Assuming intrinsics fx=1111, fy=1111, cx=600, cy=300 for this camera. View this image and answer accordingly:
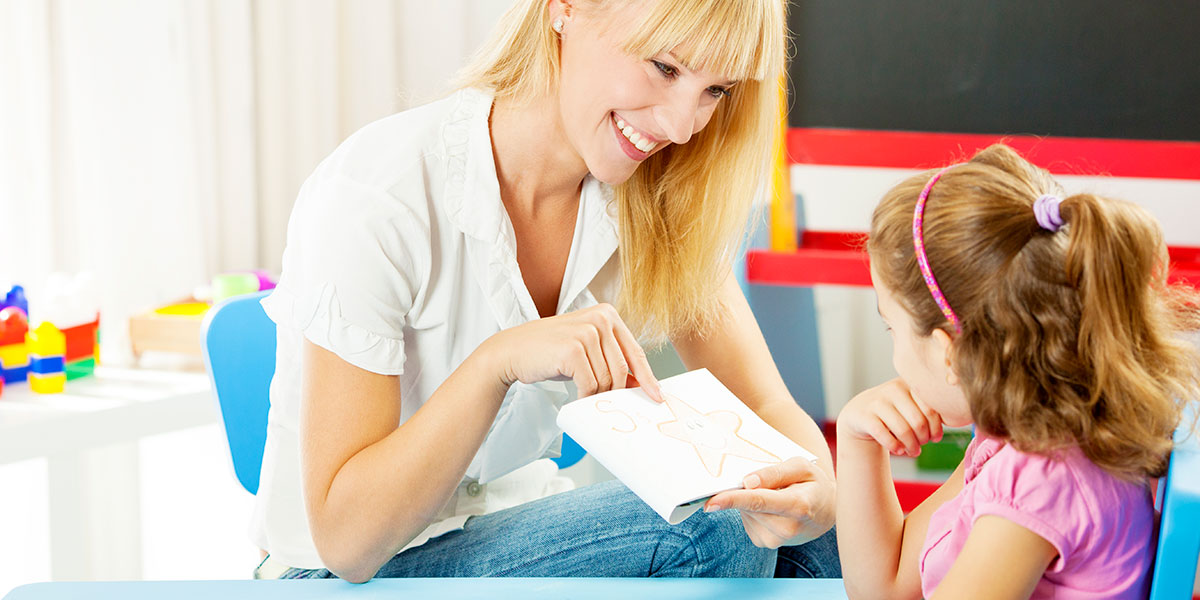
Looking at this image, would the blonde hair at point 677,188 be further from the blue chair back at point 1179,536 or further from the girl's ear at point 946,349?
the blue chair back at point 1179,536

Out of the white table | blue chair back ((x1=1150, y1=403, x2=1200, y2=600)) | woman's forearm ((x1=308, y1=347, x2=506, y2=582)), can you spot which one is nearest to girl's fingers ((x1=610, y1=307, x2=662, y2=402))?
woman's forearm ((x1=308, y1=347, x2=506, y2=582))

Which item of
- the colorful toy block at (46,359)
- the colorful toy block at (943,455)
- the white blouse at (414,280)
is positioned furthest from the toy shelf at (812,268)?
the colorful toy block at (46,359)

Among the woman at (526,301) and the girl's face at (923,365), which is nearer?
the girl's face at (923,365)

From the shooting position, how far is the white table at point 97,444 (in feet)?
5.51

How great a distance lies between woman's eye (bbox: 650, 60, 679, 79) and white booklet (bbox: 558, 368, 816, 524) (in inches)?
11.6

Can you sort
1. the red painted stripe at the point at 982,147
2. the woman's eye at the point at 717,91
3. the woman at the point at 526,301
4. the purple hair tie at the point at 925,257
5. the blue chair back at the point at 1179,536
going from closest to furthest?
the blue chair back at the point at 1179,536
the purple hair tie at the point at 925,257
the woman at the point at 526,301
the woman's eye at the point at 717,91
the red painted stripe at the point at 982,147

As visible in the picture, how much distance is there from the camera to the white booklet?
0.90 m

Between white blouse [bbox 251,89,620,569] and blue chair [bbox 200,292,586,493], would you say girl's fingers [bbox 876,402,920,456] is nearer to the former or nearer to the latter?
white blouse [bbox 251,89,620,569]

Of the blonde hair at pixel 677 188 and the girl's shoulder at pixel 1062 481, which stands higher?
the blonde hair at pixel 677 188

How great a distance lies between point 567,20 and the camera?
111cm

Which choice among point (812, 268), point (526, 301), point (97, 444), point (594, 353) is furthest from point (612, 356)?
point (97, 444)

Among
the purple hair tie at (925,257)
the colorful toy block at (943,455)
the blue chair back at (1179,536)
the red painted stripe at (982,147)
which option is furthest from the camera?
the colorful toy block at (943,455)

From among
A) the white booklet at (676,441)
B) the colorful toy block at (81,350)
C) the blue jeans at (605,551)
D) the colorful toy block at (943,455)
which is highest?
the white booklet at (676,441)

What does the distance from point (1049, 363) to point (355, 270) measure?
2.00 feet
